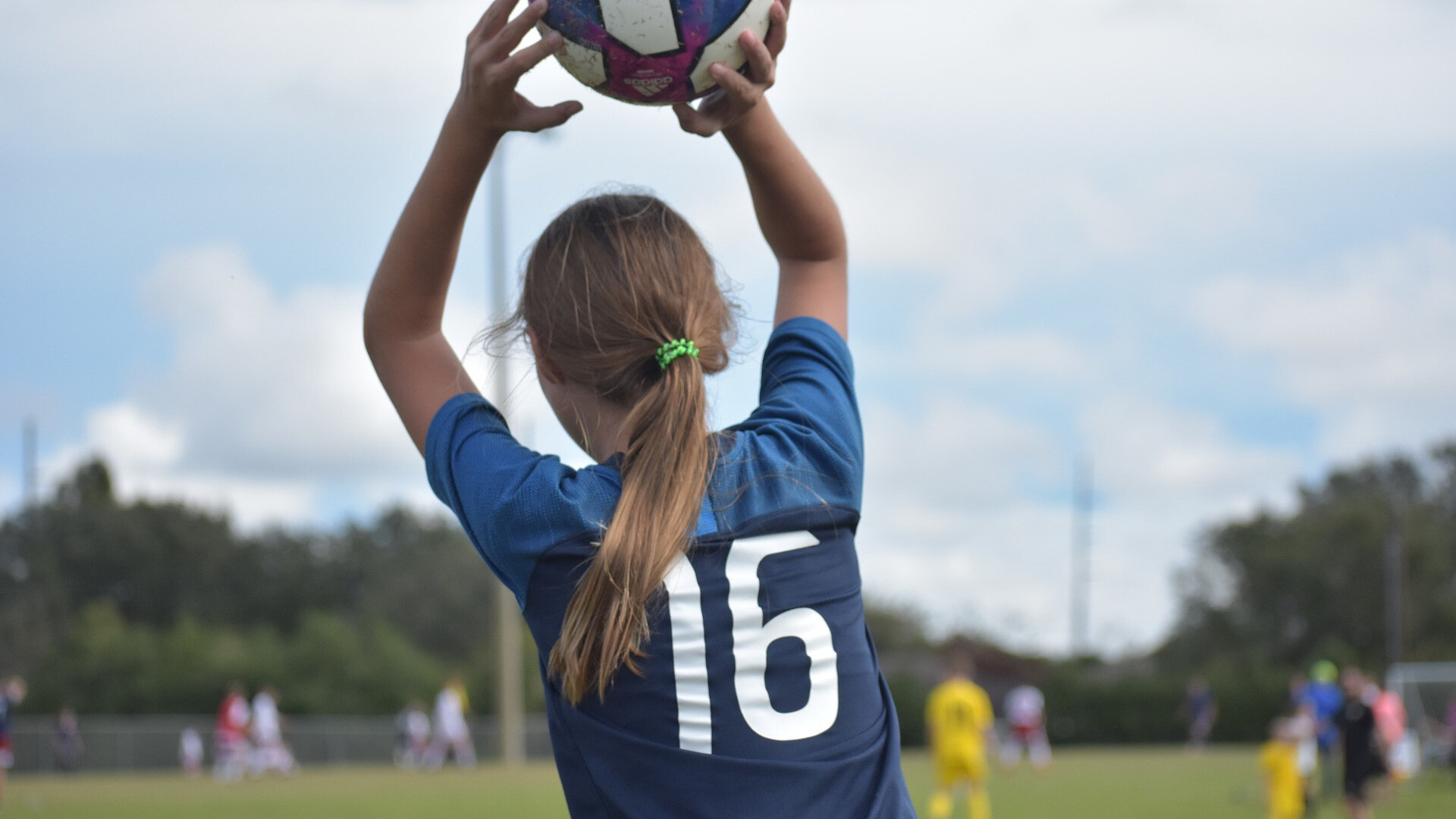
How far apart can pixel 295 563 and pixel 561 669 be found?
2416 inches

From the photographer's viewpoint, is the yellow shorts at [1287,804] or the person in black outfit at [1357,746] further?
the person in black outfit at [1357,746]

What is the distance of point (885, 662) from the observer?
2084 inches

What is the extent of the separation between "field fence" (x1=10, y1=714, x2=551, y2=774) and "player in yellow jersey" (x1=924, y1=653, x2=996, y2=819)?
44.5ft

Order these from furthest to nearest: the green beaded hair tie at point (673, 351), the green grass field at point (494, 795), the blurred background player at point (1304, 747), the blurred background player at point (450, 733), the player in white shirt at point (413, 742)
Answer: the player in white shirt at point (413, 742), the blurred background player at point (450, 733), the green grass field at point (494, 795), the blurred background player at point (1304, 747), the green beaded hair tie at point (673, 351)

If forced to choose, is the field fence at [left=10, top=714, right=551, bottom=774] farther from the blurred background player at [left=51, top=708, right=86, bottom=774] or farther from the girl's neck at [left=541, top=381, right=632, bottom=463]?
the girl's neck at [left=541, top=381, right=632, bottom=463]

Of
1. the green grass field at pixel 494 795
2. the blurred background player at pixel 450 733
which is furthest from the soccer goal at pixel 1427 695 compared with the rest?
the blurred background player at pixel 450 733

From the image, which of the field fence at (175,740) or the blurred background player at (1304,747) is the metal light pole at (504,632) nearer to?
the field fence at (175,740)

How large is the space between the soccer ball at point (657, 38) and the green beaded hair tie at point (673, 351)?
0.40 metres

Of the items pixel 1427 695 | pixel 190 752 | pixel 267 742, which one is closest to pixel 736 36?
pixel 267 742

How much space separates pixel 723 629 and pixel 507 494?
29cm

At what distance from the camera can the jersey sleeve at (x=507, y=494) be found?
5.18ft

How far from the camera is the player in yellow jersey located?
15.6 m

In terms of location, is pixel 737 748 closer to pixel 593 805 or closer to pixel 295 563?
pixel 593 805

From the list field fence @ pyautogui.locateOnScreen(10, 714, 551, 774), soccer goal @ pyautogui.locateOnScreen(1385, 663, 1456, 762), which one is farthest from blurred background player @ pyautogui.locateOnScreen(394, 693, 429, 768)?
soccer goal @ pyautogui.locateOnScreen(1385, 663, 1456, 762)
